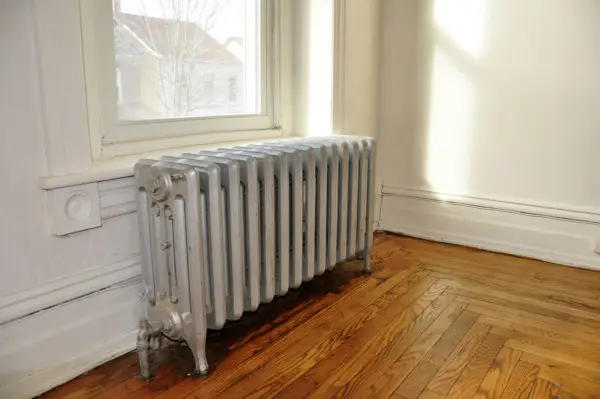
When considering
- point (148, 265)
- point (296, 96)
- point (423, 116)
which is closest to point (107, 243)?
point (148, 265)

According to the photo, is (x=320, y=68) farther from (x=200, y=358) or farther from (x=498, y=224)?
(x=200, y=358)

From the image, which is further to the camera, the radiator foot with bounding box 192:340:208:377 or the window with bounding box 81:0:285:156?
the window with bounding box 81:0:285:156

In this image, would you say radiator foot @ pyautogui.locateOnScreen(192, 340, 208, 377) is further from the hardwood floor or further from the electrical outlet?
the electrical outlet

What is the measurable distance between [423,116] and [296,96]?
0.76 meters

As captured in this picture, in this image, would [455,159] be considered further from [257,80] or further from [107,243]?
[107,243]

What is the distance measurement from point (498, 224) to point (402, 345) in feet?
4.07

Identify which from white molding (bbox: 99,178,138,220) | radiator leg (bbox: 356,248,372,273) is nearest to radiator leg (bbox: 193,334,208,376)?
white molding (bbox: 99,178,138,220)

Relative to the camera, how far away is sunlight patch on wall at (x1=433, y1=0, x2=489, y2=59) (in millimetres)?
2459

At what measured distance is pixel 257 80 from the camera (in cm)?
228

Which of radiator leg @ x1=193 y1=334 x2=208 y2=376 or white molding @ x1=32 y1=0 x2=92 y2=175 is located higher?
white molding @ x1=32 y1=0 x2=92 y2=175

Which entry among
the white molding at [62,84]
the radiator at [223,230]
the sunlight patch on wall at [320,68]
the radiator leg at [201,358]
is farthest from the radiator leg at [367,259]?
the white molding at [62,84]

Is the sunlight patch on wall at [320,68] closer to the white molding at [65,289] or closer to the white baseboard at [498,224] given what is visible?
the white baseboard at [498,224]

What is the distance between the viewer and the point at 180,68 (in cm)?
190

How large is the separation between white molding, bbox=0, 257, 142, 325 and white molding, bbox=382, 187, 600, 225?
5.61 feet
